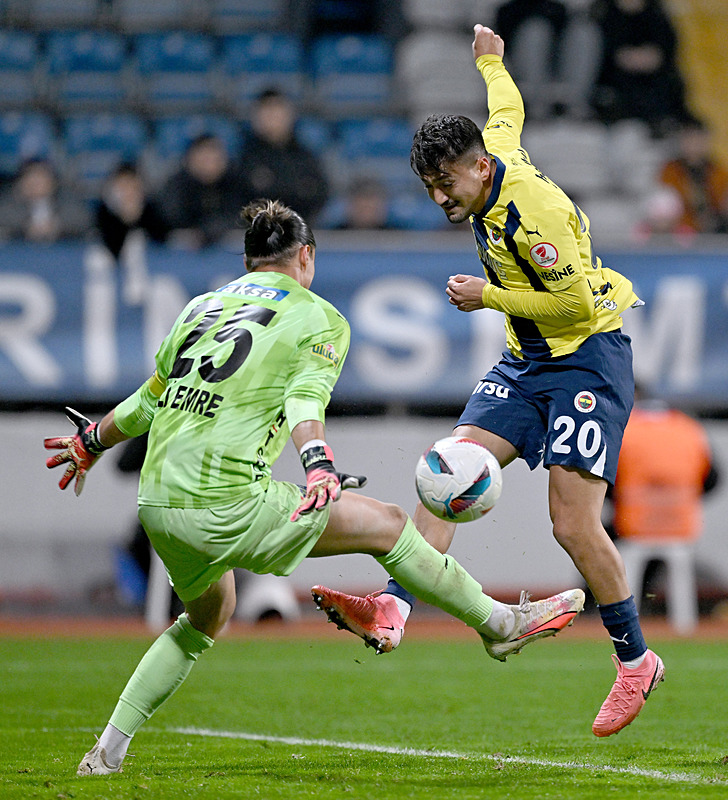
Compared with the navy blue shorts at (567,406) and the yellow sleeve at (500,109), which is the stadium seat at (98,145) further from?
the navy blue shorts at (567,406)

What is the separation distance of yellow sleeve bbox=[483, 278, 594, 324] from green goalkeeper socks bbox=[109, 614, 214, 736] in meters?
1.73

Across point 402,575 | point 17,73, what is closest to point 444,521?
point 402,575

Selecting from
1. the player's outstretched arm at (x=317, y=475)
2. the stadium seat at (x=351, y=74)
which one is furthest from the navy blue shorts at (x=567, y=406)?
the stadium seat at (x=351, y=74)

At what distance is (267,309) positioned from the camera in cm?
418

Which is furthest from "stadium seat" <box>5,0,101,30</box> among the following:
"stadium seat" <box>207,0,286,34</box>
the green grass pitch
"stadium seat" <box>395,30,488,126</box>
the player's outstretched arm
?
the player's outstretched arm

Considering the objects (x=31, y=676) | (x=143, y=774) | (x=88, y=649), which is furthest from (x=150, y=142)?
(x=143, y=774)

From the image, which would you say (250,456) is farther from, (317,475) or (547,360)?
(547,360)

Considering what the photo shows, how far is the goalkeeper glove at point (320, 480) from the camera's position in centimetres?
376

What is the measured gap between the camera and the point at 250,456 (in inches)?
162

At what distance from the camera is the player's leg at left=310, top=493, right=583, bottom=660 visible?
14.0 feet

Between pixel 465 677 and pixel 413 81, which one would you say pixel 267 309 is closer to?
pixel 465 677

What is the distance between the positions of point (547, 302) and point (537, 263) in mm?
166

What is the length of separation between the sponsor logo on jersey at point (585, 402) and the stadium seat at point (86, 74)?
→ 10.5 meters

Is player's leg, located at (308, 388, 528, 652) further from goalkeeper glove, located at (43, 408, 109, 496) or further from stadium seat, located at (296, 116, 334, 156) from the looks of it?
stadium seat, located at (296, 116, 334, 156)
